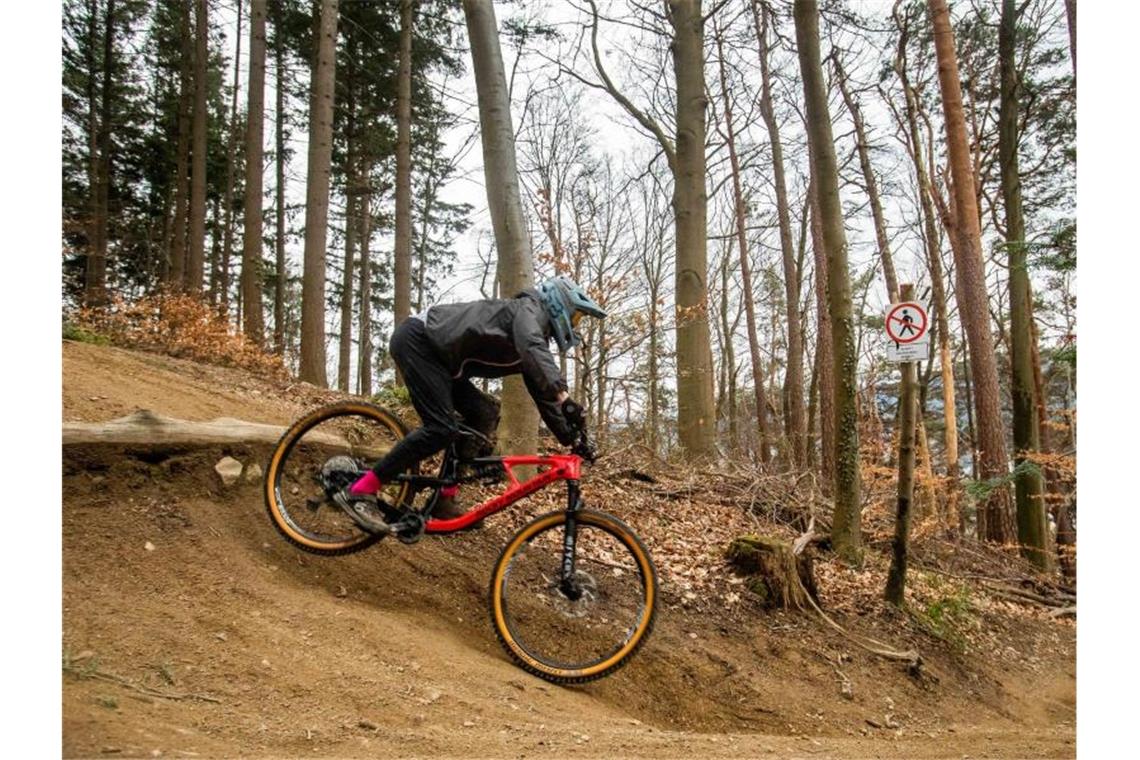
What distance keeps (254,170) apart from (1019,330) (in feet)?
44.3

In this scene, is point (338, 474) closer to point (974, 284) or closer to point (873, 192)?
point (974, 284)

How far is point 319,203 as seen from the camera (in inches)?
457

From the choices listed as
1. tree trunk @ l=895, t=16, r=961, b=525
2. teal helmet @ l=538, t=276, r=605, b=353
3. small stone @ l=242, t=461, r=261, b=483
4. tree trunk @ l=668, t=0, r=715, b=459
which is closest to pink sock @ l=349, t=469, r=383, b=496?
small stone @ l=242, t=461, r=261, b=483

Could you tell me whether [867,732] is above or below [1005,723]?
above

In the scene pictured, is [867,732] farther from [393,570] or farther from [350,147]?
[350,147]

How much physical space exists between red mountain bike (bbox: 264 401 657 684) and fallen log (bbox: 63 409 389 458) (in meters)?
0.12

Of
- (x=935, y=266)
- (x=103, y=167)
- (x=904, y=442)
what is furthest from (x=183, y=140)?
(x=935, y=266)

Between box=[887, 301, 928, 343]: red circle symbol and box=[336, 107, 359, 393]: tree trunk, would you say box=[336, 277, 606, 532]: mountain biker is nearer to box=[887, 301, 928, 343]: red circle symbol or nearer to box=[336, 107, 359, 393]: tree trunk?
box=[887, 301, 928, 343]: red circle symbol

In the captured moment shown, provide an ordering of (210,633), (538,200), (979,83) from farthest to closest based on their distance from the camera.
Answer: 1. (979,83)
2. (538,200)
3. (210,633)

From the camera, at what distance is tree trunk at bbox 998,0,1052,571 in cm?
976

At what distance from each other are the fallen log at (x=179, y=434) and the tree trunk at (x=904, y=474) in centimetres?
405

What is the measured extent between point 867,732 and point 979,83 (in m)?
13.4

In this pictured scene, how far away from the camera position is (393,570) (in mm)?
4438
